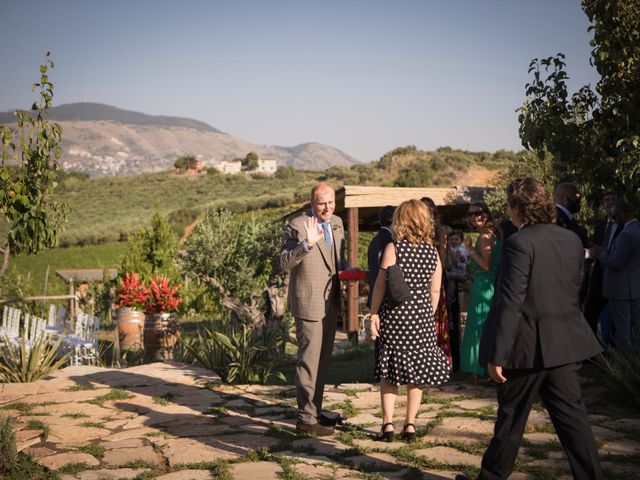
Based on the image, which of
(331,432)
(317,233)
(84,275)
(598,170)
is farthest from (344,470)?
(84,275)

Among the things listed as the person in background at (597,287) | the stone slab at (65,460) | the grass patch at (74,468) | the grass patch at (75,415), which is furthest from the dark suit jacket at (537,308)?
the grass patch at (75,415)

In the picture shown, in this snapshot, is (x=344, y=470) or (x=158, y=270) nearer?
(x=344, y=470)

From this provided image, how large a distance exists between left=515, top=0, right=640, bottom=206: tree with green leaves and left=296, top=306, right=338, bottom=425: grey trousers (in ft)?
11.8

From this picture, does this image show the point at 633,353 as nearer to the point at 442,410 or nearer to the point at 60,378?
the point at 442,410

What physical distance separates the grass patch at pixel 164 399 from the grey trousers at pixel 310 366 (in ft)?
5.55

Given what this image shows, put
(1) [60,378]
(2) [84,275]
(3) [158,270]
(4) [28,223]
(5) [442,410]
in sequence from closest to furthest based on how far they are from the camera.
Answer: (4) [28,223] → (5) [442,410] → (1) [60,378] → (3) [158,270] → (2) [84,275]

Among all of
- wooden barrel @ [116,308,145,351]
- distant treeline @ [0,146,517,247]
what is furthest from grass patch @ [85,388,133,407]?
distant treeline @ [0,146,517,247]

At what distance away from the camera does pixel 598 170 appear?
7.54 meters

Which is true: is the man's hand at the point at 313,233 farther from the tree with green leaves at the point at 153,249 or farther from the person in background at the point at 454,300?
the tree with green leaves at the point at 153,249

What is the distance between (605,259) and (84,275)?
25593mm

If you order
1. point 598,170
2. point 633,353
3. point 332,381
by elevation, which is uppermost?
point 598,170

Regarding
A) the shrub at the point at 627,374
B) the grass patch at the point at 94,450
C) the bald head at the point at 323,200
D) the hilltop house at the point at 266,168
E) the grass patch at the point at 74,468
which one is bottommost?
the grass patch at the point at 94,450

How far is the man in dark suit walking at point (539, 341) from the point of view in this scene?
3.16 m

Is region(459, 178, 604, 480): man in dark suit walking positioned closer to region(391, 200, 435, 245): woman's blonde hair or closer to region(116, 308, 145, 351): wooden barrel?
region(391, 200, 435, 245): woman's blonde hair
